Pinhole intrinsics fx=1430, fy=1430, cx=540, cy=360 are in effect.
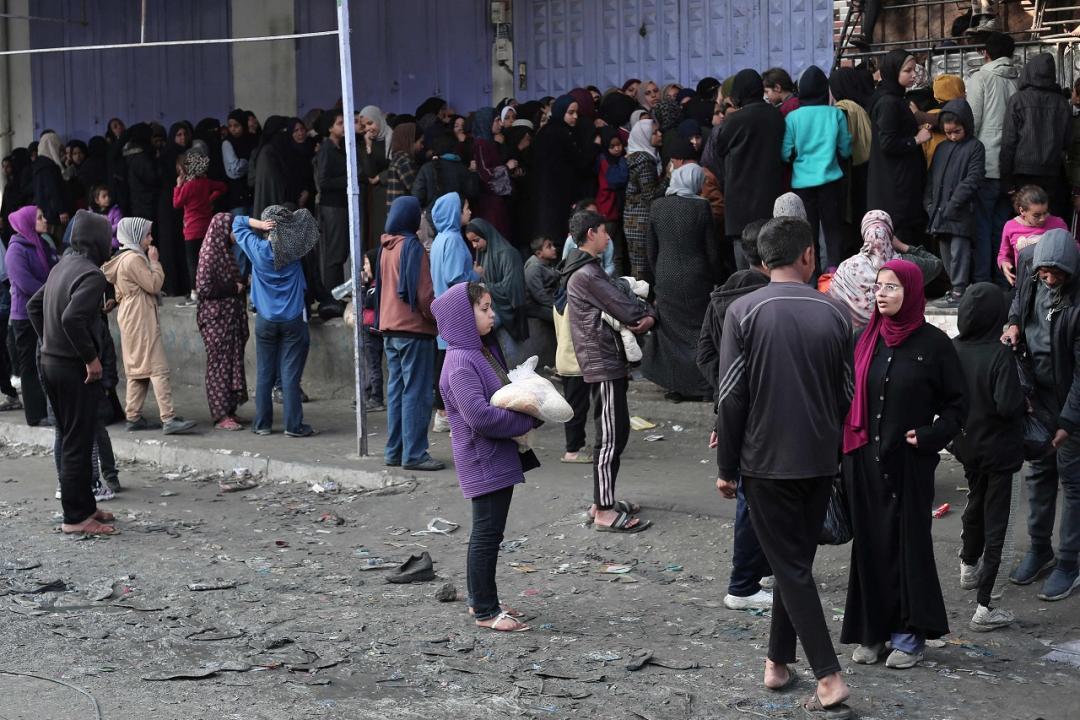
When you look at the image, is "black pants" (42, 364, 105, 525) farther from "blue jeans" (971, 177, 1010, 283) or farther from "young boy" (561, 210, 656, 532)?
"blue jeans" (971, 177, 1010, 283)

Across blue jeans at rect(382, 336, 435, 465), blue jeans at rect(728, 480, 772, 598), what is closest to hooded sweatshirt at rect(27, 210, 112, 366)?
blue jeans at rect(382, 336, 435, 465)

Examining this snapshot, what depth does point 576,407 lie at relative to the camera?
391 inches

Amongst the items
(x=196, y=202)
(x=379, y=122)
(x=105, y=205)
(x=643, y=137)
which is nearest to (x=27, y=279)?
(x=105, y=205)

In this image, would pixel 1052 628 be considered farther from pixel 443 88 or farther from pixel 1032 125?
pixel 443 88

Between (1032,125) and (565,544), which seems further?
(1032,125)

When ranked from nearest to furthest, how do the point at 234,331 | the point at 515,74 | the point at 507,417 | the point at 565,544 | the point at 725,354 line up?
the point at 725,354 → the point at 507,417 → the point at 565,544 → the point at 234,331 → the point at 515,74

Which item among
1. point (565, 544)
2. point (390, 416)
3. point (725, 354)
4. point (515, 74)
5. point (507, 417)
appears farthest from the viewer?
point (515, 74)

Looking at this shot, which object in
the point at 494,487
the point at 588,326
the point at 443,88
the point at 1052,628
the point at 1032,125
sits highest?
the point at 443,88

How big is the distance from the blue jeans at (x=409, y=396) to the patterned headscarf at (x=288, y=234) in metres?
1.40

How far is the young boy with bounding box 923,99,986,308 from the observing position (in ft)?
33.4

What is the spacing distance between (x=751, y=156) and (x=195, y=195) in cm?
619

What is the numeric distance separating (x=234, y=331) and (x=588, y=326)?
451 cm

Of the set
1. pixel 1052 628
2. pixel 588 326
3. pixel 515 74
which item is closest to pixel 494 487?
pixel 588 326

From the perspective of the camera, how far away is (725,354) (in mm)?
5441
